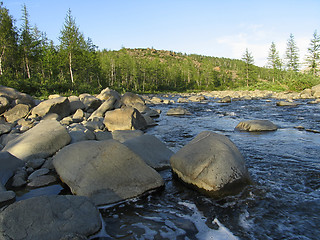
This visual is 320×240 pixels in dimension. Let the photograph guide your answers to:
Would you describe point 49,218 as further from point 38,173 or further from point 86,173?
point 38,173

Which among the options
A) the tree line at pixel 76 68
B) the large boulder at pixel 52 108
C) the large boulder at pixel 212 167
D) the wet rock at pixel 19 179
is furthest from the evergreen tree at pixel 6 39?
the large boulder at pixel 212 167

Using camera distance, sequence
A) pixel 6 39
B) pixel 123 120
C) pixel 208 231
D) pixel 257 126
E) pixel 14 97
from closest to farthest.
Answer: pixel 208 231 < pixel 257 126 < pixel 123 120 < pixel 14 97 < pixel 6 39

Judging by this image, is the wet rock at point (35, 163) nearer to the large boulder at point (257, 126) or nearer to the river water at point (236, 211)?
the river water at point (236, 211)

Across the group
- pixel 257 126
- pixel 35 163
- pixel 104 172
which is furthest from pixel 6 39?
pixel 104 172

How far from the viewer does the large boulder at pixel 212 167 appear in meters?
3.55

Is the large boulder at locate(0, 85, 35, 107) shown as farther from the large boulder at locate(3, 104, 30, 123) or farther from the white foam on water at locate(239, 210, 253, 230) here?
the white foam on water at locate(239, 210, 253, 230)

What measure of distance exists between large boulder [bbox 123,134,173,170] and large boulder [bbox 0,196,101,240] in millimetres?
2063

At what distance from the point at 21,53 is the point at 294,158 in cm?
3952

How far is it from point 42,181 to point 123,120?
189 inches

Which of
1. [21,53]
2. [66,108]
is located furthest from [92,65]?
[66,108]

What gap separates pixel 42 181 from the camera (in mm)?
4020

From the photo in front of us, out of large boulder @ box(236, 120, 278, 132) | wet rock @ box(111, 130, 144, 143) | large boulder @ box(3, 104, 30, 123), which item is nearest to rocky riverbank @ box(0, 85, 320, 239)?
wet rock @ box(111, 130, 144, 143)

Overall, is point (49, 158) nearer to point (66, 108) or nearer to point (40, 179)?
point (40, 179)

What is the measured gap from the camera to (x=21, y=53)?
34.3 metres
